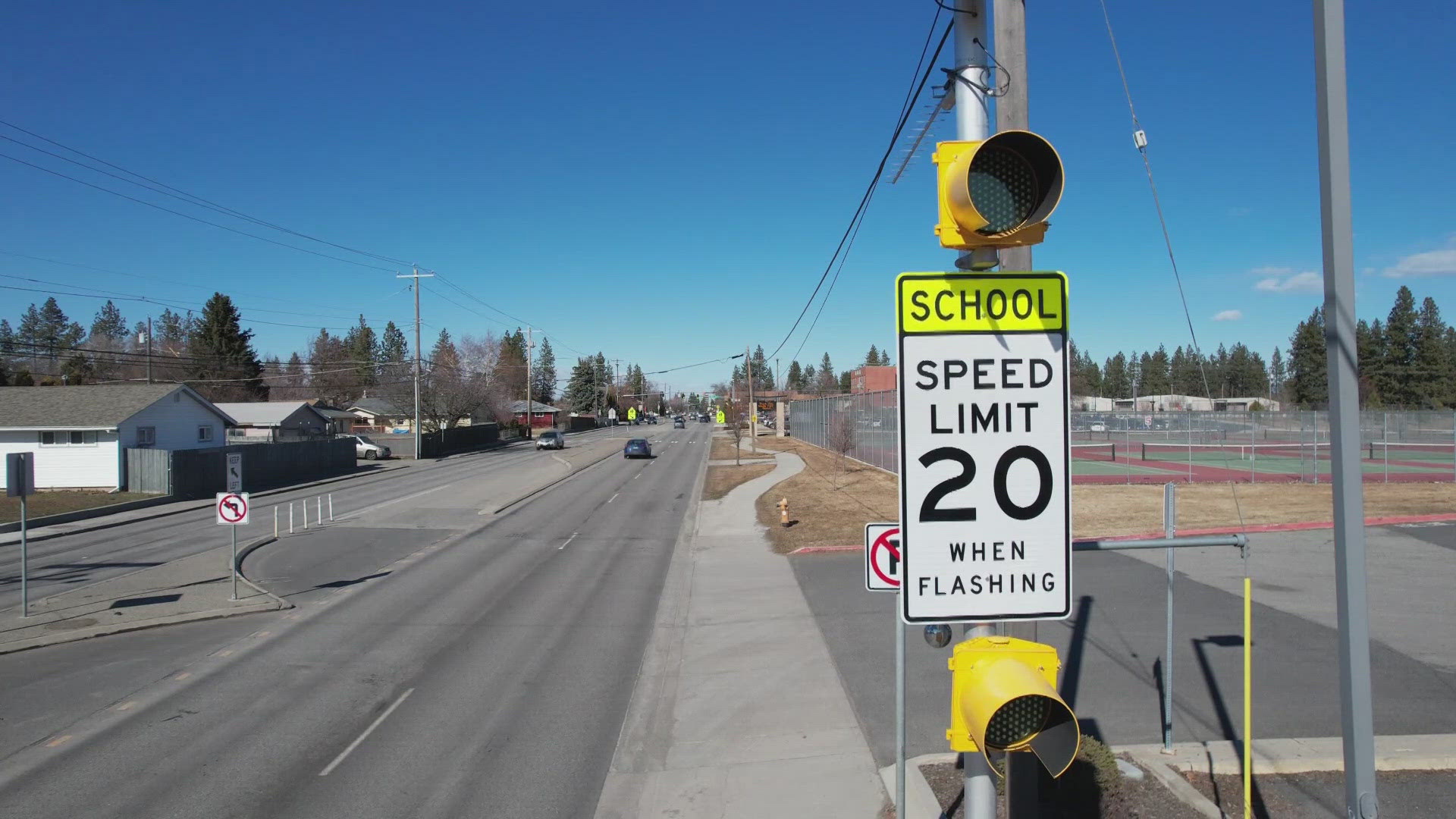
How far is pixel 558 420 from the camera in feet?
420

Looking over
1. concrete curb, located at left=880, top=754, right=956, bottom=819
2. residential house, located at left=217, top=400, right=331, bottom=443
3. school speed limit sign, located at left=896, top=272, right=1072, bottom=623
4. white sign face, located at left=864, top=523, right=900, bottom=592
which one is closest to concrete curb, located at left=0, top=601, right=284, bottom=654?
concrete curb, located at left=880, top=754, right=956, bottom=819

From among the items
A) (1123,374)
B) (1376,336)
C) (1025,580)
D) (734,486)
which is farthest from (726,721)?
(1123,374)

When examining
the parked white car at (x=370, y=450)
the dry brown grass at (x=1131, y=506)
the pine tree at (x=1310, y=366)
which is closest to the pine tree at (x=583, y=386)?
the parked white car at (x=370, y=450)

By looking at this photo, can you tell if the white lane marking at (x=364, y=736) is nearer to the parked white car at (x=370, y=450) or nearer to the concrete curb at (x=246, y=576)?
the concrete curb at (x=246, y=576)

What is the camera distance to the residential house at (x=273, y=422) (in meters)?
51.3

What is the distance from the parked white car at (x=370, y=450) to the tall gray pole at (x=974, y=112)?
57.7 meters

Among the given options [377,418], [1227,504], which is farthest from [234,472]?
[377,418]

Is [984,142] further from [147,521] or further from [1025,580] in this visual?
[147,521]

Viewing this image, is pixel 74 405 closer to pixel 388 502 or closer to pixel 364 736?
pixel 388 502

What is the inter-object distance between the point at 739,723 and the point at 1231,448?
161 ft

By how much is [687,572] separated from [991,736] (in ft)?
48.9

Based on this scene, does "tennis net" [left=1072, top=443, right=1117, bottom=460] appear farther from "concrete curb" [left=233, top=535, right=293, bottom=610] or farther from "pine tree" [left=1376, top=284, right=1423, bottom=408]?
"concrete curb" [left=233, top=535, right=293, bottom=610]

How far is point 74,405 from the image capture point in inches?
1371

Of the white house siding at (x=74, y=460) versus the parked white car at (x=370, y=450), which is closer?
the white house siding at (x=74, y=460)
